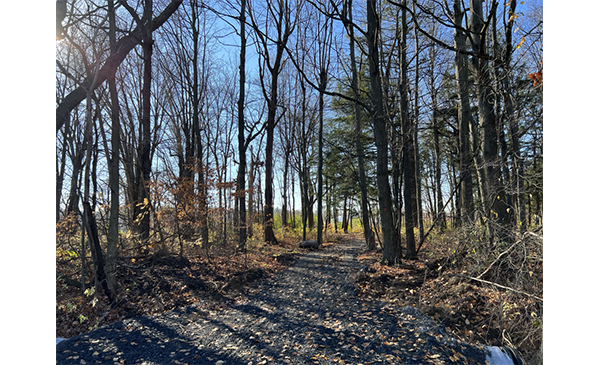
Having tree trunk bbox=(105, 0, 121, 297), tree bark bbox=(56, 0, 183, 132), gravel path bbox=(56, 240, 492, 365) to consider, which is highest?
tree bark bbox=(56, 0, 183, 132)

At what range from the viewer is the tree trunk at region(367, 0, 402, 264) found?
5520 mm

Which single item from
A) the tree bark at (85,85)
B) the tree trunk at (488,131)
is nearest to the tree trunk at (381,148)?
the tree trunk at (488,131)

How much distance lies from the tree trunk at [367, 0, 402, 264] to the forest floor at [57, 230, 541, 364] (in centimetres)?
43

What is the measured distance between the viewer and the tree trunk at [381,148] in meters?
5.52

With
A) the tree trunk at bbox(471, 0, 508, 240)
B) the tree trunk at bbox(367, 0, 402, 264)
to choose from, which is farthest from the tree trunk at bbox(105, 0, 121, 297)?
the tree trunk at bbox(471, 0, 508, 240)

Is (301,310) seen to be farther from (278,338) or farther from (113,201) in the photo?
(113,201)

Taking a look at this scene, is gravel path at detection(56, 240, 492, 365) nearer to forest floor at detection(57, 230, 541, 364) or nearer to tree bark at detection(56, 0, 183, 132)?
forest floor at detection(57, 230, 541, 364)

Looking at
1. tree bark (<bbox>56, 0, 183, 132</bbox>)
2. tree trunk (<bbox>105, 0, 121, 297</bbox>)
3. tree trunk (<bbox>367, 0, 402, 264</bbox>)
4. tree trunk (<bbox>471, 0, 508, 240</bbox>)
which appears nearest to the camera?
tree bark (<bbox>56, 0, 183, 132</bbox>)

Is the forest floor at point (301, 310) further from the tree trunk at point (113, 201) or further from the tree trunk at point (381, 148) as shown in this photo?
the tree trunk at point (381, 148)

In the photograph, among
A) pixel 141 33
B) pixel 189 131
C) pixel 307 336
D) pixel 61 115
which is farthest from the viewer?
pixel 189 131

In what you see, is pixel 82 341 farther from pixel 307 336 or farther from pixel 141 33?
pixel 141 33

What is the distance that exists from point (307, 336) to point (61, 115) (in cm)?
388
